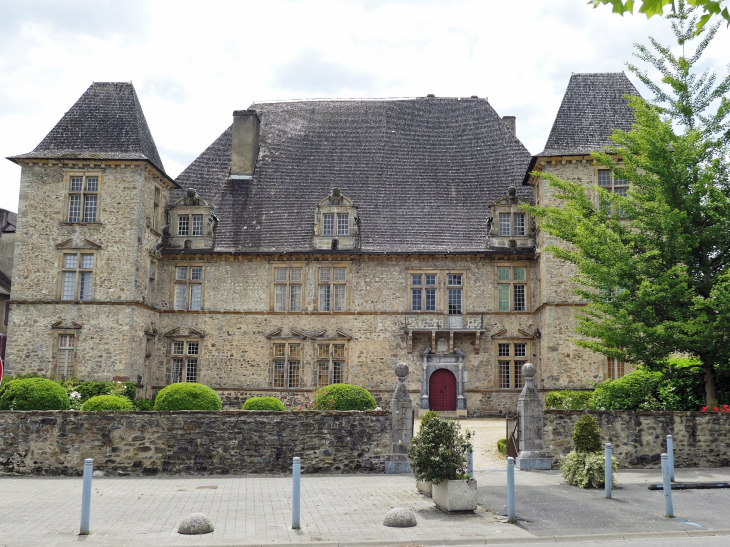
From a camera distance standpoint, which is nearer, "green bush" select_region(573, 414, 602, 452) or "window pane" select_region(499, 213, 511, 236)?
"green bush" select_region(573, 414, 602, 452)

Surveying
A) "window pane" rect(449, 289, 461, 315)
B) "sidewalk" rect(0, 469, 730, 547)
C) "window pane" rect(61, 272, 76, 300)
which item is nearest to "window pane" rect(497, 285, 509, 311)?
"window pane" rect(449, 289, 461, 315)

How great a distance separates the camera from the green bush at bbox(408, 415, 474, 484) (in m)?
11.1

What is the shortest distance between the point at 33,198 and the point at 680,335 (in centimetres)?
2363

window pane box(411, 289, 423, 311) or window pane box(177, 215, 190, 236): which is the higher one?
window pane box(177, 215, 190, 236)

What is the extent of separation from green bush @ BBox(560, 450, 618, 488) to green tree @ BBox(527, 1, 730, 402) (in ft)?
15.7

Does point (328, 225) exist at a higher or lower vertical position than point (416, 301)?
higher

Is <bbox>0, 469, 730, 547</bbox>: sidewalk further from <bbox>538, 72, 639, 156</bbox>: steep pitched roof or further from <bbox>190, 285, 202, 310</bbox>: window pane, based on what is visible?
<bbox>538, 72, 639, 156</bbox>: steep pitched roof

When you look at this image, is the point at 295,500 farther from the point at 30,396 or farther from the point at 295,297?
the point at 295,297

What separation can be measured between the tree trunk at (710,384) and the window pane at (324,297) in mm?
15141

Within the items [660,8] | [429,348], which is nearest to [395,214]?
[429,348]

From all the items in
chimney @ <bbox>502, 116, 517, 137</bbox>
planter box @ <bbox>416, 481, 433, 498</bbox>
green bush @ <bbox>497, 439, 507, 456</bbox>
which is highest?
chimney @ <bbox>502, 116, 517, 137</bbox>

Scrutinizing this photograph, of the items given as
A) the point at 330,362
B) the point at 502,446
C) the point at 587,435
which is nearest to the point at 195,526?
the point at 587,435

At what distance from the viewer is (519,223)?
2880 cm

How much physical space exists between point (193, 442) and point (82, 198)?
622 inches
